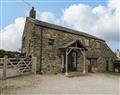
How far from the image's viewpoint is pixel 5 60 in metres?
15.4

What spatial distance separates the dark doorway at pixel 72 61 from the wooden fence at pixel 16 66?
5937mm

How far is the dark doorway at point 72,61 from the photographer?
2366cm

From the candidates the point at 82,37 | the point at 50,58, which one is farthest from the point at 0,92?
the point at 82,37

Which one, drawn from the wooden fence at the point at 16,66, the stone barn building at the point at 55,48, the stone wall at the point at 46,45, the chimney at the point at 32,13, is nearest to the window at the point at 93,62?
the stone barn building at the point at 55,48

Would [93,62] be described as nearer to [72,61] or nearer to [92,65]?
[92,65]

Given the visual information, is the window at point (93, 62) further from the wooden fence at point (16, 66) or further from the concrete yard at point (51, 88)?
the concrete yard at point (51, 88)

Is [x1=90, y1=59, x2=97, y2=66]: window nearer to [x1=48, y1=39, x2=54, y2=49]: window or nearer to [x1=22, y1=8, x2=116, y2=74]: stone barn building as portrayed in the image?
[x1=22, y1=8, x2=116, y2=74]: stone barn building

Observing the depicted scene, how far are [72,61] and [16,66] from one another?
8938 millimetres

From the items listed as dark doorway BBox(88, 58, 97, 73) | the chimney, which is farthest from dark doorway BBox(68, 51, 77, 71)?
the chimney

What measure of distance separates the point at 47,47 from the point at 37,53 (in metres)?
1.43

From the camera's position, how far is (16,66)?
1689 centimetres

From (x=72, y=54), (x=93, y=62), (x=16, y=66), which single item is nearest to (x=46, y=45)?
(x=72, y=54)

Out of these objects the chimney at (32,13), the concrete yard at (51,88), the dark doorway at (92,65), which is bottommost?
the concrete yard at (51,88)

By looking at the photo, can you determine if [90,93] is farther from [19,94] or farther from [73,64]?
[73,64]
